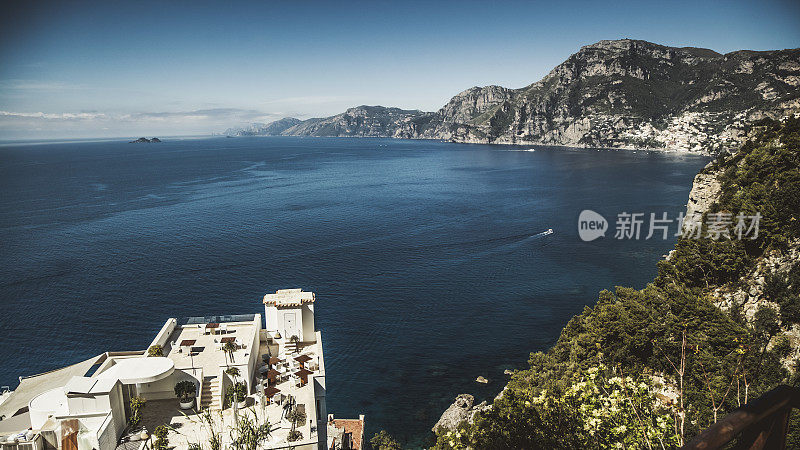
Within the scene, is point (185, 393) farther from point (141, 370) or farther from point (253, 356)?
point (253, 356)

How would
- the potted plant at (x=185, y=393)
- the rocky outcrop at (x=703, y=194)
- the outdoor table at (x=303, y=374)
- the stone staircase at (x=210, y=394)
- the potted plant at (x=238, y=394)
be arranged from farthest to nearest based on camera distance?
the rocky outcrop at (x=703, y=194)
the outdoor table at (x=303, y=374)
the stone staircase at (x=210, y=394)
the potted plant at (x=238, y=394)
the potted plant at (x=185, y=393)

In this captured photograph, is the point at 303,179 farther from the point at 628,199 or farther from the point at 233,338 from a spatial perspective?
the point at 233,338

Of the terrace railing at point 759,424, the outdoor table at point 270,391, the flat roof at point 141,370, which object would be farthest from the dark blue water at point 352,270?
the terrace railing at point 759,424

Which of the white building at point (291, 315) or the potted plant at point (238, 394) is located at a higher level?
the white building at point (291, 315)

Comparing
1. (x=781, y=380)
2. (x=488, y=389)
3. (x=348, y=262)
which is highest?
(x=781, y=380)

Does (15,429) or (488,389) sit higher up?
(15,429)

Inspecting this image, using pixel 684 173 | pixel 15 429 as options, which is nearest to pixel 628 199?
pixel 684 173

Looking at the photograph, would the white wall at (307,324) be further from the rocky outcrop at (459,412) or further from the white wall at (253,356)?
the rocky outcrop at (459,412)
